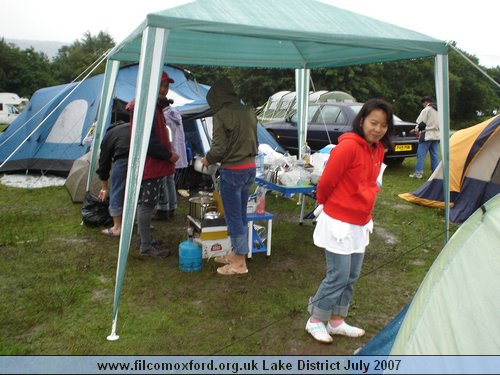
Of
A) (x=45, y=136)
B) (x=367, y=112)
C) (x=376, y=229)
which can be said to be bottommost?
(x=376, y=229)

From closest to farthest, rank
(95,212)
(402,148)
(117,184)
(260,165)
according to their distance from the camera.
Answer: (117,184) < (260,165) < (95,212) < (402,148)

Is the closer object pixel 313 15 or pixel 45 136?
pixel 313 15

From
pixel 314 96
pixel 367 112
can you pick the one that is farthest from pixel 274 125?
pixel 367 112

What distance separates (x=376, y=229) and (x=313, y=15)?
2921 millimetres

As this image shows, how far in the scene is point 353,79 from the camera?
2825cm

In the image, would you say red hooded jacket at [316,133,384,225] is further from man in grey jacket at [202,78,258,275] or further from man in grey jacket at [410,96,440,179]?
man in grey jacket at [410,96,440,179]

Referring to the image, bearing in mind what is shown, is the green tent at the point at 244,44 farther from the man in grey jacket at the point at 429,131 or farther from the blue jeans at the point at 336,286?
the man in grey jacket at the point at 429,131

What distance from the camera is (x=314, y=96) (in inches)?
575

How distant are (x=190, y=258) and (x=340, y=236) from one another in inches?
71.4

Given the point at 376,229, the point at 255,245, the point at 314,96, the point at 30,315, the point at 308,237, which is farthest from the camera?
the point at 314,96

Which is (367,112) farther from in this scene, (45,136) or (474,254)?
(45,136)

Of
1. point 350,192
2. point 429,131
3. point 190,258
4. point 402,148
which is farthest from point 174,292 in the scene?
point 402,148

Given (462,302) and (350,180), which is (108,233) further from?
(462,302)

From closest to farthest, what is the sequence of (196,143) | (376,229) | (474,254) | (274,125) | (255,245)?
1. (474,254)
2. (255,245)
3. (376,229)
4. (196,143)
5. (274,125)
